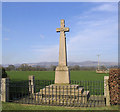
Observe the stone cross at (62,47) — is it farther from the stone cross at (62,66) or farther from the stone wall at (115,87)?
the stone wall at (115,87)

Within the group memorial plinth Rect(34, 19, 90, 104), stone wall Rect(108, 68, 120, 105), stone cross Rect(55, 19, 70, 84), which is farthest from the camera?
stone cross Rect(55, 19, 70, 84)

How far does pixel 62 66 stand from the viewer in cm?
985

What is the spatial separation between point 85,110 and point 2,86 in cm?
480

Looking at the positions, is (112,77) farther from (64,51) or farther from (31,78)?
(31,78)

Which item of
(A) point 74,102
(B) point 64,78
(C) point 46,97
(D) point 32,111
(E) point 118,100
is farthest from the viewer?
(B) point 64,78

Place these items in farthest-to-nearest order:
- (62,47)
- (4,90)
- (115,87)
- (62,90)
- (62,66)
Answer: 1. (62,47)
2. (62,66)
3. (62,90)
4. (4,90)
5. (115,87)

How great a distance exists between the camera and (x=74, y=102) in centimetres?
814

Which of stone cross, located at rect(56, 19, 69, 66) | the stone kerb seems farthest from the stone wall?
the stone kerb

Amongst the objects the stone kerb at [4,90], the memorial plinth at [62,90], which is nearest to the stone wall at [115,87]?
the memorial plinth at [62,90]

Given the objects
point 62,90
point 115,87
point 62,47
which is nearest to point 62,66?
point 62,47

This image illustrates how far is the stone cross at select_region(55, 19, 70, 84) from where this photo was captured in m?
9.73

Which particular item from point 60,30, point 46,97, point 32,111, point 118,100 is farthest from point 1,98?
point 118,100

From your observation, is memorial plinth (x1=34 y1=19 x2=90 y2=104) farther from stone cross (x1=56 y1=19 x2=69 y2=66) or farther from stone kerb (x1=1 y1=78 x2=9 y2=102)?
stone kerb (x1=1 y1=78 x2=9 y2=102)

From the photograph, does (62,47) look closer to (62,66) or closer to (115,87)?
(62,66)
